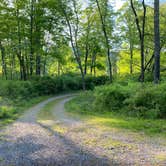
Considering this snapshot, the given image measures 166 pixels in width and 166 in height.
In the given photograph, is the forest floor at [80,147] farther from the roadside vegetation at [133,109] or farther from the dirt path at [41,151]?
the roadside vegetation at [133,109]

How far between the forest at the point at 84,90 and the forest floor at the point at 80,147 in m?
0.02

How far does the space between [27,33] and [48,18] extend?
3.54 m

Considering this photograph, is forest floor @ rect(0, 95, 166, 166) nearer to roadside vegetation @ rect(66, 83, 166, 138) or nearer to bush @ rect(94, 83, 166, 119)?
roadside vegetation @ rect(66, 83, 166, 138)

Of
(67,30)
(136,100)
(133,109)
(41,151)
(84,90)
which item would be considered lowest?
(41,151)

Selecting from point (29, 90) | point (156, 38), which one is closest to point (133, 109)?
point (156, 38)

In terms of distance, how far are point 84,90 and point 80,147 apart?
2573 centimetres

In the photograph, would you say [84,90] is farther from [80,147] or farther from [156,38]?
[80,147]

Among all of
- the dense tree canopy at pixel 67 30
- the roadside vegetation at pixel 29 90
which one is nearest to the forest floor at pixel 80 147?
the roadside vegetation at pixel 29 90

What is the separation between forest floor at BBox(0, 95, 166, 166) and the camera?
6125 mm

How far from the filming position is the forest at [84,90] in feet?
23.3

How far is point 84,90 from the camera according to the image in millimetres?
33094

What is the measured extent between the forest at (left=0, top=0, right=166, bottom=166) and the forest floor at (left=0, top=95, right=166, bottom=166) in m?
0.02

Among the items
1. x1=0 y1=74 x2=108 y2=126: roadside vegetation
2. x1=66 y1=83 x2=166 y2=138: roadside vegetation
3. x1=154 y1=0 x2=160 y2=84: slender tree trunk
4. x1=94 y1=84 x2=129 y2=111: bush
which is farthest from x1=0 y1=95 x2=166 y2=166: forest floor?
x1=154 y1=0 x2=160 y2=84: slender tree trunk

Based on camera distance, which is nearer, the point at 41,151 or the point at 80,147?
the point at 41,151
